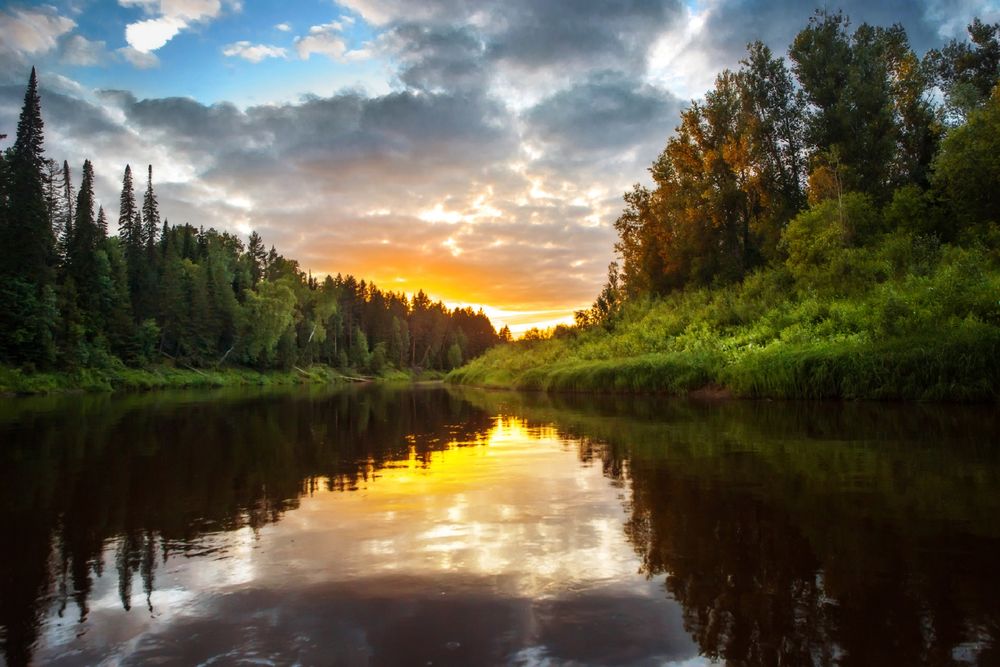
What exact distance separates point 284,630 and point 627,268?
46.0 m

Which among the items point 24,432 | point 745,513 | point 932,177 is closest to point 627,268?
point 932,177

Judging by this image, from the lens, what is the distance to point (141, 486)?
6.38m

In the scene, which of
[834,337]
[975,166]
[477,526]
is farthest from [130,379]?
[975,166]

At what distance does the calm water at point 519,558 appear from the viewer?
2.61 meters

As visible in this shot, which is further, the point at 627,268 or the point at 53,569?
the point at 627,268

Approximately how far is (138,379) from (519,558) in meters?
57.0

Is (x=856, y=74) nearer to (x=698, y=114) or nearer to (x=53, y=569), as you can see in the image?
(x=698, y=114)

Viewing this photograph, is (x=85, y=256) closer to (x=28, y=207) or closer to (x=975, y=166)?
(x=28, y=207)

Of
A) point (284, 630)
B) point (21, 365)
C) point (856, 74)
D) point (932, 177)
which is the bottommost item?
point (284, 630)

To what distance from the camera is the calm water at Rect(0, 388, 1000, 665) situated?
8.55ft

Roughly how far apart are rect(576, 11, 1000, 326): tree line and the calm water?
2124 cm

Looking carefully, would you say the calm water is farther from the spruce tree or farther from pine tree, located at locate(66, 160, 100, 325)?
the spruce tree

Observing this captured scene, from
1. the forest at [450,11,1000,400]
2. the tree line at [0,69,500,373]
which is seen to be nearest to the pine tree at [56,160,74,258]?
the tree line at [0,69,500,373]

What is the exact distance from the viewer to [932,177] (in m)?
25.9
